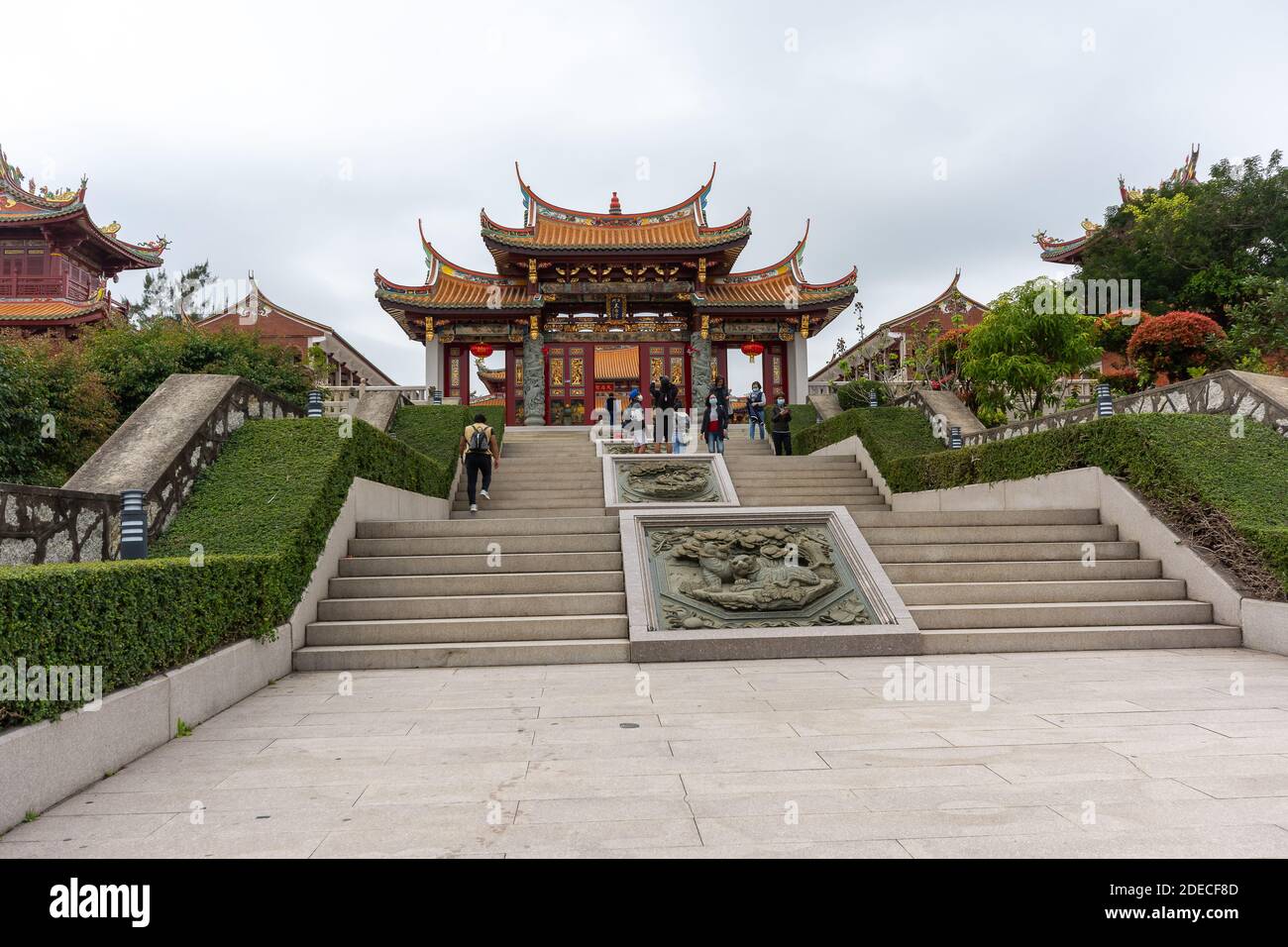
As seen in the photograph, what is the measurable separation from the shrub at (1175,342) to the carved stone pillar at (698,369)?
11809 mm

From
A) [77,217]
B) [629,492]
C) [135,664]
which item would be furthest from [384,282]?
[135,664]

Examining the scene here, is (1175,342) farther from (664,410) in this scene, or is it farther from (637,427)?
(637,427)

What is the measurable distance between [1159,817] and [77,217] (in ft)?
99.3

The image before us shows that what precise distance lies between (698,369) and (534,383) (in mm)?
5195

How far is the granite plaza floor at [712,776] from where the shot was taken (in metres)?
2.66

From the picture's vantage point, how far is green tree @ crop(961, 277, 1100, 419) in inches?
530

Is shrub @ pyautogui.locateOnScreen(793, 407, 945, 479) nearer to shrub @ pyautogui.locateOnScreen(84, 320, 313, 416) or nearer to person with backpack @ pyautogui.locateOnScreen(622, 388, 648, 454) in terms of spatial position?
person with backpack @ pyautogui.locateOnScreen(622, 388, 648, 454)

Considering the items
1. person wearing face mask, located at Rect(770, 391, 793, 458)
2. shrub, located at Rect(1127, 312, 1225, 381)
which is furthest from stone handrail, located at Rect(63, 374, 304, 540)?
shrub, located at Rect(1127, 312, 1225, 381)

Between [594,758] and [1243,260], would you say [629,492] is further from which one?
[1243,260]

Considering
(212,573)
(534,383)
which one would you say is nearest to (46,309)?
(534,383)

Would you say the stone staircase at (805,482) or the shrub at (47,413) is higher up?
the shrub at (47,413)

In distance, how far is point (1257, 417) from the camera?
320 inches

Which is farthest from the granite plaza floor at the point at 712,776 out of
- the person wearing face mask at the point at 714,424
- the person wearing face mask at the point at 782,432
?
the person wearing face mask at the point at 782,432

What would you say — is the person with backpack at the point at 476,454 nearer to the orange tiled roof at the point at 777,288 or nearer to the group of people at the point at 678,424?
the group of people at the point at 678,424
